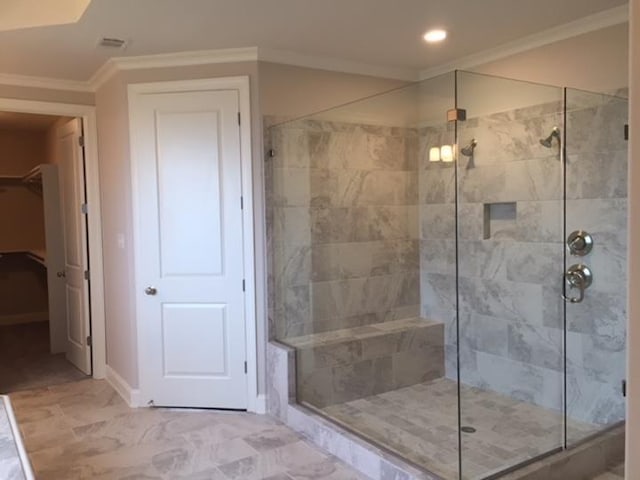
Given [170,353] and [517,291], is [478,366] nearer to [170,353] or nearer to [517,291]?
[517,291]

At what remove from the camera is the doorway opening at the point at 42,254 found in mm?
4445

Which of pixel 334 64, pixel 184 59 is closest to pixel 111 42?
pixel 184 59

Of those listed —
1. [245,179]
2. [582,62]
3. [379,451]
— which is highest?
[582,62]

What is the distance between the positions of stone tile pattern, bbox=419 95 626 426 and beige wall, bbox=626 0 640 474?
2484 millimetres

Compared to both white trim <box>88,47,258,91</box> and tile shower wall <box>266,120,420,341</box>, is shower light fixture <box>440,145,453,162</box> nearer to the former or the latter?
tile shower wall <box>266,120,420,341</box>

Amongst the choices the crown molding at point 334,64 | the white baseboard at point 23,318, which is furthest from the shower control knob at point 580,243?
the white baseboard at point 23,318

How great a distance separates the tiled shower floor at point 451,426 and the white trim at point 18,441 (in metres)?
1.69

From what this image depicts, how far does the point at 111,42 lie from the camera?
128 inches

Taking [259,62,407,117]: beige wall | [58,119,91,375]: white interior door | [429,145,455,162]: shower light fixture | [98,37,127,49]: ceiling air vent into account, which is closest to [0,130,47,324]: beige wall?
[58,119,91,375]: white interior door

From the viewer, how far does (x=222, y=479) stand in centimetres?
272

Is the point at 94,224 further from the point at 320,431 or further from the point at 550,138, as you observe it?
the point at 550,138

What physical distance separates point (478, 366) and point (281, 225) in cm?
178

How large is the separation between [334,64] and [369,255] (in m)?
1.44

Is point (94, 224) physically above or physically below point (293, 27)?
below
